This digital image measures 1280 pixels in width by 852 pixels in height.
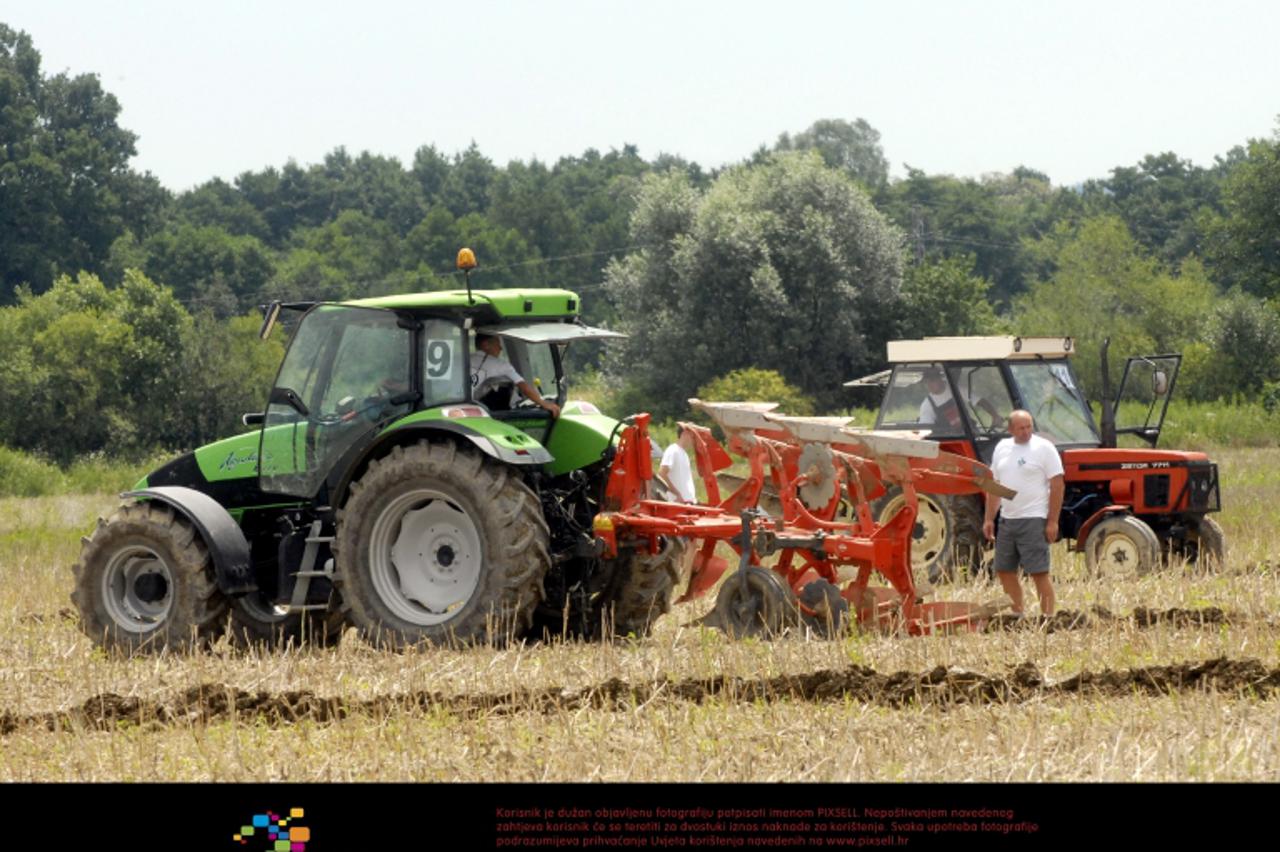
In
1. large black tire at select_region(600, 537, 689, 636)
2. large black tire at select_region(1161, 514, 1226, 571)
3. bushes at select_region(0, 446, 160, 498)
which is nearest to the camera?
large black tire at select_region(600, 537, 689, 636)

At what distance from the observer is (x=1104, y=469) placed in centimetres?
1391

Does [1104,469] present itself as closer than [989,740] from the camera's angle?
No

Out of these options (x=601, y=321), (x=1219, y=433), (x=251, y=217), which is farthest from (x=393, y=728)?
(x=251, y=217)

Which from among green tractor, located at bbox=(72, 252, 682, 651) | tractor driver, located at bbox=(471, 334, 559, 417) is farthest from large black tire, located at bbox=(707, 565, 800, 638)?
tractor driver, located at bbox=(471, 334, 559, 417)

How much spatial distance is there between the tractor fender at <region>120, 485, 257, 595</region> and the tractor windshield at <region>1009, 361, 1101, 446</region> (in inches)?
255

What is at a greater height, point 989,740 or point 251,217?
point 251,217

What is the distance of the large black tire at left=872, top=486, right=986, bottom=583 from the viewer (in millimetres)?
13805

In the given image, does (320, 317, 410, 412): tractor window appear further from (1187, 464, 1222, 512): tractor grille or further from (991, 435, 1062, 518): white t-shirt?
(1187, 464, 1222, 512): tractor grille

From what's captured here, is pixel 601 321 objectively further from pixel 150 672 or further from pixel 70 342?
pixel 150 672

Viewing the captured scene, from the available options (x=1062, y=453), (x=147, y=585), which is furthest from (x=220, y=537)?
(x=1062, y=453)

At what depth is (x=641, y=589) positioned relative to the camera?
10.8 meters

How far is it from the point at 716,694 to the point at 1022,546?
3.40 m

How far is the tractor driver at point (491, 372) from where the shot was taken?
1052 centimetres

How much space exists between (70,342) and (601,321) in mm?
21390
